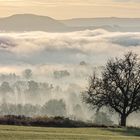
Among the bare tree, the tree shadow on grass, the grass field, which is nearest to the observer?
the grass field

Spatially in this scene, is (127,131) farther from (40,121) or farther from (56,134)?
(56,134)

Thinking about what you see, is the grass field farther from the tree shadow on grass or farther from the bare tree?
the bare tree

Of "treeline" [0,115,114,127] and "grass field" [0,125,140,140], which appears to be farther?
"treeline" [0,115,114,127]

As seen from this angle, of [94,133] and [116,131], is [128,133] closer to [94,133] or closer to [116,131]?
[116,131]

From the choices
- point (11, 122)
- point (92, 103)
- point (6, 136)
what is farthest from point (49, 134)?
point (92, 103)

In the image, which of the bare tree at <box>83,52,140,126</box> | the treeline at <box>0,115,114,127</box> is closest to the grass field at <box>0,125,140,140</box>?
the treeline at <box>0,115,114,127</box>

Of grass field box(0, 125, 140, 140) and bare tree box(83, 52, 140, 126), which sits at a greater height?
bare tree box(83, 52, 140, 126)

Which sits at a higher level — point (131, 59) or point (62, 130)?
point (131, 59)

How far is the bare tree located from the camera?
2955 inches

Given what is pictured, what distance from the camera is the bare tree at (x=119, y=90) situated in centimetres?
7506

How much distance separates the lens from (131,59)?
78250 mm

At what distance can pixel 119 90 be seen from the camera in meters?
76.4

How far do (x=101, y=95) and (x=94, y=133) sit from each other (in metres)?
23.3

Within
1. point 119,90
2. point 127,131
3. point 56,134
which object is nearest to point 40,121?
point 127,131
